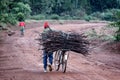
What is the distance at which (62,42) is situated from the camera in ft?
41.7

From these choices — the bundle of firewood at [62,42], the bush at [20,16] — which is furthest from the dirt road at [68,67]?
the bush at [20,16]

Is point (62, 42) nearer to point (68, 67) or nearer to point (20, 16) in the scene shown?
point (68, 67)

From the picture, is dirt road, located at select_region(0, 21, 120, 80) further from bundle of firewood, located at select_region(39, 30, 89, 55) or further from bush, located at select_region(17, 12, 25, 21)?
bush, located at select_region(17, 12, 25, 21)

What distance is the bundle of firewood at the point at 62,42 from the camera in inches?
499

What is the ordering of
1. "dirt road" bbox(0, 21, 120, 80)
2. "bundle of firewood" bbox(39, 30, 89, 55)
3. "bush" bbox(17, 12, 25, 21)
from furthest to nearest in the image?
1. "bush" bbox(17, 12, 25, 21)
2. "bundle of firewood" bbox(39, 30, 89, 55)
3. "dirt road" bbox(0, 21, 120, 80)

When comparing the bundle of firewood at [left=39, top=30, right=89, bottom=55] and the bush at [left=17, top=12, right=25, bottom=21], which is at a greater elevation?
the bundle of firewood at [left=39, top=30, right=89, bottom=55]

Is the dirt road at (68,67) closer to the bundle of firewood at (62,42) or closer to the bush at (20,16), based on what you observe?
the bundle of firewood at (62,42)

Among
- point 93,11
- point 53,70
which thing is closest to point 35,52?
point 53,70

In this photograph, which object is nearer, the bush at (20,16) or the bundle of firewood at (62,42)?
the bundle of firewood at (62,42)

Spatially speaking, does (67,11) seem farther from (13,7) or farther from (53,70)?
(53,70)

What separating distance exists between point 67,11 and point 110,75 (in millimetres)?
60370

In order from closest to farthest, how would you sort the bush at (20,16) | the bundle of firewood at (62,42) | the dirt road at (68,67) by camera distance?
the dirt road at (68,67) → the bundle of firewood at (62,42) → the bush at (20,16)

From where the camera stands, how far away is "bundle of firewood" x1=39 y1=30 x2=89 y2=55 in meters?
12.7

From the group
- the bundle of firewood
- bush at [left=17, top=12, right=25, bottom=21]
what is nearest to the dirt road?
the bundle of firewood
